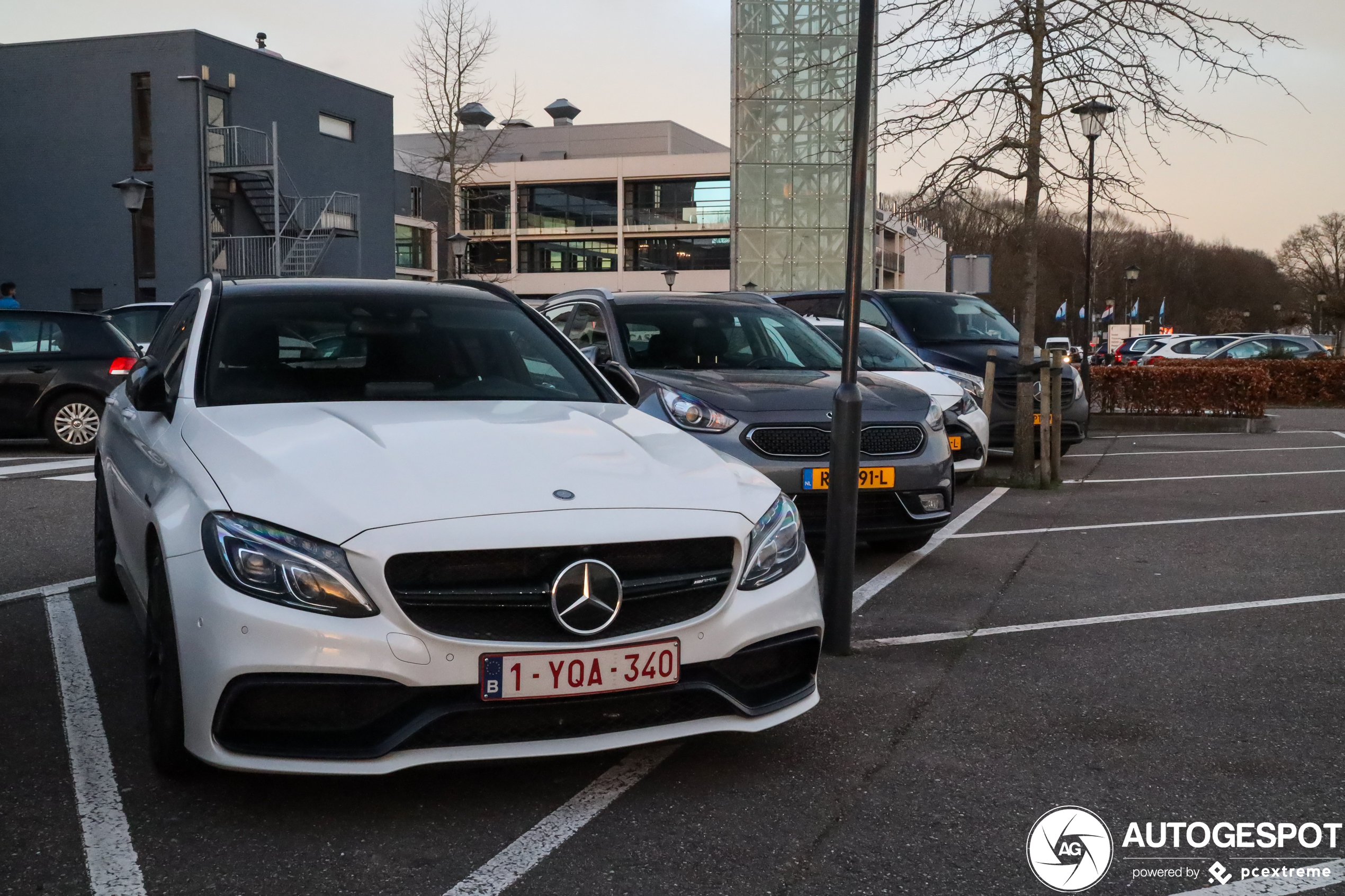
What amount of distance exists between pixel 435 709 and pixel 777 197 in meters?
40.1

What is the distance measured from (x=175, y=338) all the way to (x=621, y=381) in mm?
1827

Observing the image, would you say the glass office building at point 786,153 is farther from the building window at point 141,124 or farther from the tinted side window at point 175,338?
the tinted side window at point 175,338

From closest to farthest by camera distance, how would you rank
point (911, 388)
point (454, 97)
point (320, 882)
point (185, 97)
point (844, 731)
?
point (320, 882)
point (844, 731)
point (911, 388)
point (185, 97)
point (454, 97)

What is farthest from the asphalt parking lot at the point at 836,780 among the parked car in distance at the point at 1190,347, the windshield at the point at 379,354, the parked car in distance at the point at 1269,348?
the parked car in distance at the point at 1190,347

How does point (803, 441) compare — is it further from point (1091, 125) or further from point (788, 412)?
point (1091, 125)

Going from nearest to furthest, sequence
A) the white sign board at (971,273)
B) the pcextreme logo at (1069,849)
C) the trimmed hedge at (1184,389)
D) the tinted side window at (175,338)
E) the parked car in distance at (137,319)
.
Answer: the pcextreme logo at (1069,849) < the tinted side window at (175,338) < the white sign board at (971,273) < the parked car in distance at (137,319) < the trimmed hedge at (1184,389)

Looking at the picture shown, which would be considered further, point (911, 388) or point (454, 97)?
point (454, 97)

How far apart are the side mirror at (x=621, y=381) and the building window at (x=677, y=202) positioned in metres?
64.8

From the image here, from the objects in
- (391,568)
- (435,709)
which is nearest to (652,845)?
(435,709)

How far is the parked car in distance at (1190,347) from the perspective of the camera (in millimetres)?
33844

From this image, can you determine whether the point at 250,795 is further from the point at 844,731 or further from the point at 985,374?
the point at 985,374

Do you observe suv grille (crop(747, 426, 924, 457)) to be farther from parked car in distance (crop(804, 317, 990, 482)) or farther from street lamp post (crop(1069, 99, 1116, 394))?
street lamp post (crop(1069, 99, 1116, 394))

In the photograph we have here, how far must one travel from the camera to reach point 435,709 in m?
3.30

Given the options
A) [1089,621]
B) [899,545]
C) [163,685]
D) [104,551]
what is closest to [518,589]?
[163,685]
